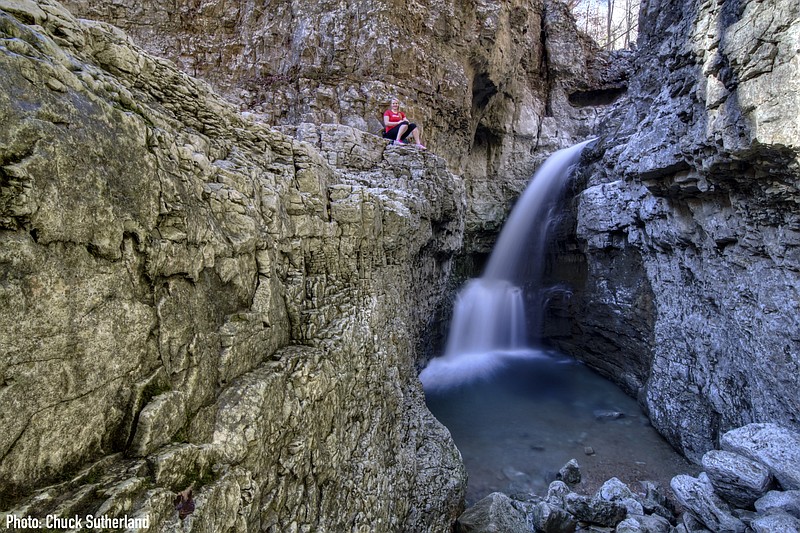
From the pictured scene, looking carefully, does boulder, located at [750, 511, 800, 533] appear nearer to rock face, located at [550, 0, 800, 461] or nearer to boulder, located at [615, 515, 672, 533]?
boulder, located at [615, 515, 672, 533]

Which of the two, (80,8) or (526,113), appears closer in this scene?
(80,8)

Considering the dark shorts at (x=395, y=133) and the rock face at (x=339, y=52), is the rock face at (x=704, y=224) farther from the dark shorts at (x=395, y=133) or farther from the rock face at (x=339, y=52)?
the dark shorts at (x=395, y=133)

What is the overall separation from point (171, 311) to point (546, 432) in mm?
8434

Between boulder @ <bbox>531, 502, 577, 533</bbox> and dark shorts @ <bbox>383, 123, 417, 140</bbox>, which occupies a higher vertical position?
dark shorts @ <bbox>383, 123, 417, 140</bbox>

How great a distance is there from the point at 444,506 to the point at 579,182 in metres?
10.6

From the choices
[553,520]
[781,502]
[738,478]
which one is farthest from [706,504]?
[553,520]

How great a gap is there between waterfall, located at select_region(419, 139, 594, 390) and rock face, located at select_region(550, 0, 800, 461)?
95.0 inches

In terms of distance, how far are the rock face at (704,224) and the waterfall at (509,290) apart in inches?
95.0

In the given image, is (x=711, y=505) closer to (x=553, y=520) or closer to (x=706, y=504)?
(x=706, y=504)

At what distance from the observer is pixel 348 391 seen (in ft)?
12.2

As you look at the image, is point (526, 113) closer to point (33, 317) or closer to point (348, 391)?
point (348, 391)

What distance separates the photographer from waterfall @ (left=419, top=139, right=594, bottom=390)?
12.3 meters

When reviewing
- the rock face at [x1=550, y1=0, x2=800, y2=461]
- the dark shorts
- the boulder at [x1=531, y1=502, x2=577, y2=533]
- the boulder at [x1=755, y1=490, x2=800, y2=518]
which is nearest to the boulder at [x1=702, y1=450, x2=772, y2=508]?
the boulder at [x1=755, y1=490, x2=800, y2=518]

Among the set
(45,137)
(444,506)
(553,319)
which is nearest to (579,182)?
(553,319)
